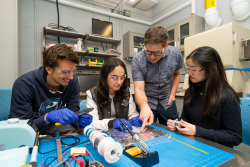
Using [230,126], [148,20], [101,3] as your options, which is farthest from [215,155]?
[148,20]

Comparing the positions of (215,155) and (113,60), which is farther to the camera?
(113,60)

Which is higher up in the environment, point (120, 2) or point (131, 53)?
point (120, 2)

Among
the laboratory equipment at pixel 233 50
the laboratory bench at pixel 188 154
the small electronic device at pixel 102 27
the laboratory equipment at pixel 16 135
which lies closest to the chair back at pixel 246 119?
the laboratory bench at pixel 188 154

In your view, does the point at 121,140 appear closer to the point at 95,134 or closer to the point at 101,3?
the point at 95,134

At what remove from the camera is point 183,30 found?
3191 millimetres

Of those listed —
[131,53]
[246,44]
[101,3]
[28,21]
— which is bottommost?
[246,44]

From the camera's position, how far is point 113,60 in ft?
4.60

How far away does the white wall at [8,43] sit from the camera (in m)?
1.83

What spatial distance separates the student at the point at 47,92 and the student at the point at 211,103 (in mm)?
770

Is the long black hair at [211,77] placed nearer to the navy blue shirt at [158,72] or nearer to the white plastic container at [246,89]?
the navy blue shirt at [158,72]

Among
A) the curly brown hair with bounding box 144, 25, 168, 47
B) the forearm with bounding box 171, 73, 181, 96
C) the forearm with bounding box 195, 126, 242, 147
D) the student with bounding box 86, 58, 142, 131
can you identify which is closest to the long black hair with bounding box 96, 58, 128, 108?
the student with bounding box 86, 58, 142, 131

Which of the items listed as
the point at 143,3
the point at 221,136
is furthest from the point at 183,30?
the point at 221,136

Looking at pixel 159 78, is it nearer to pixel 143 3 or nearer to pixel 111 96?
pixel 111 96

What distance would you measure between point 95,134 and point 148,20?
446 cm
